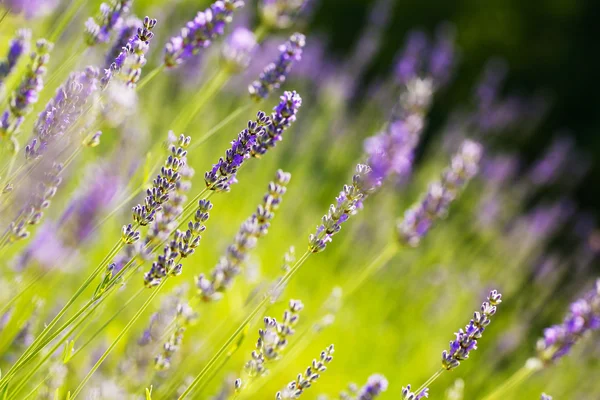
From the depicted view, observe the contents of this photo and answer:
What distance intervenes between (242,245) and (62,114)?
20.8 inches

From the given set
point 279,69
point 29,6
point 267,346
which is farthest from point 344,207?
point 29,6

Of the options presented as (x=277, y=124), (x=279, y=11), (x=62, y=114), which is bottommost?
(x=277, y=124)

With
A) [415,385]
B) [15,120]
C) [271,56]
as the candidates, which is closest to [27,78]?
[15,120]

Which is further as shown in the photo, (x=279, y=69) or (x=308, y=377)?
(x=279, y=69)

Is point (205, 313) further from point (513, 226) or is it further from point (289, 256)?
point (513, 226)

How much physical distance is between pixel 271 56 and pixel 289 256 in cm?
455

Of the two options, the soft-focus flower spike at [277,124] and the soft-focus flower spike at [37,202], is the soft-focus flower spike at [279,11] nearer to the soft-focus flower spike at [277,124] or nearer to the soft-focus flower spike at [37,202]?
the soft-focus flower spike at [277,124]

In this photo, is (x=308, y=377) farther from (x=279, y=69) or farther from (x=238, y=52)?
(x=238, y=52)

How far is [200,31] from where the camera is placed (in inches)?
58.1

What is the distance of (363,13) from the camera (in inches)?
331

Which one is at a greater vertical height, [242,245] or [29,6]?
[29,6]

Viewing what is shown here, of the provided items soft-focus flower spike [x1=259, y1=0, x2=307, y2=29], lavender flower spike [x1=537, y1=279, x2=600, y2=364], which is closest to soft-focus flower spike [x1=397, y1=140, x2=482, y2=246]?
lavender flower spike [x1=537, y1=279, x2=600, y2=364]

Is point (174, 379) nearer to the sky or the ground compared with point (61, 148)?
nearer to the ground

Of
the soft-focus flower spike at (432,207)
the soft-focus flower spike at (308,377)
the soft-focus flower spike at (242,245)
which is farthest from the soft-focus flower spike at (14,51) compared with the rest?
the soft-focus flower spike at (432,207)
